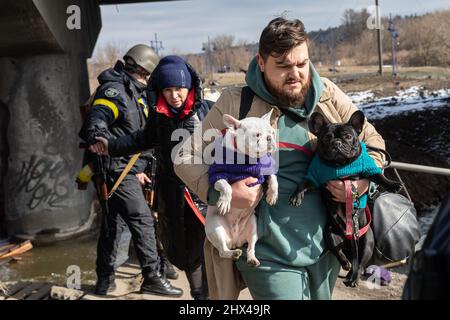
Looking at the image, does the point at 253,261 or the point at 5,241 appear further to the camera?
the point at 5,241

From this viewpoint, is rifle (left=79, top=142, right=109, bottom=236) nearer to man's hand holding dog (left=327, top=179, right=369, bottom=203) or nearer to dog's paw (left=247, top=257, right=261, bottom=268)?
dog's paw (left=247, top=257, right=261, bottom=268)

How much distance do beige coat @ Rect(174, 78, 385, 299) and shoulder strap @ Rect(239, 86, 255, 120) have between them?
0.02 meters

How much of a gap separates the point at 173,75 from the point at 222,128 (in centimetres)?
117

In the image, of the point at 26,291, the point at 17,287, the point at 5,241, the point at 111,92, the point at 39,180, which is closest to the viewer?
the point at 111,92

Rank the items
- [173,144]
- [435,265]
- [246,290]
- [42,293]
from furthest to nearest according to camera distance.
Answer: [42,293] → [246,290] → [173,144] → [435,265]

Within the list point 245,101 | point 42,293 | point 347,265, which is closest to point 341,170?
point 347,265

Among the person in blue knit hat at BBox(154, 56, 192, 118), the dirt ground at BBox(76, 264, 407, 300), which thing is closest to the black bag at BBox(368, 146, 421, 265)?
the person in blue knit hat at BBox(154, 56, 192, 118)

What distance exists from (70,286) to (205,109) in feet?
9.37

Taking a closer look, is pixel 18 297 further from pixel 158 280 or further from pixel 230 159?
pixel 230 159

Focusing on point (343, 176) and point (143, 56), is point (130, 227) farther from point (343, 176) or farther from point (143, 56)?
point (343, 176)

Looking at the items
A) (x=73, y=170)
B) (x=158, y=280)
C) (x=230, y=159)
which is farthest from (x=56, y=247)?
(x=230, y=159)

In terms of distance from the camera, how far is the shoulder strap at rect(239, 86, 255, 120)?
9.25 ft

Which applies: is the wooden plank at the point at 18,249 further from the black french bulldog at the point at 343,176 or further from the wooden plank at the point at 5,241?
the black french bulldog at the point at 343,176

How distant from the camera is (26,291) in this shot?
230 inches
